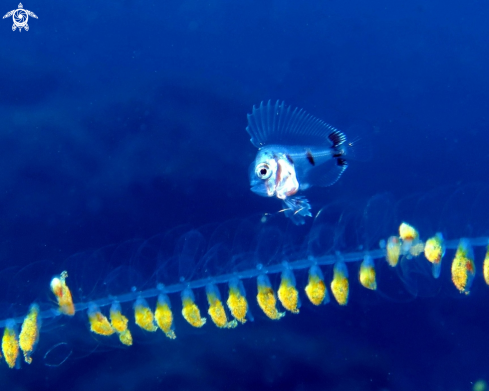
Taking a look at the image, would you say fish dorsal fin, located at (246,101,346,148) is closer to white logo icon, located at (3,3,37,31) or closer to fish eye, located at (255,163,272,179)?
fish eye, located at (255,163,272,179)

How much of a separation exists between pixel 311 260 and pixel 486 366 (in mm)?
3250

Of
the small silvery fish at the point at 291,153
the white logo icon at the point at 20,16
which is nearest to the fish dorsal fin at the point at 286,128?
the small silvery fish at the point at 291,153

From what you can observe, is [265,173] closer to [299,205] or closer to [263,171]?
[263,171]

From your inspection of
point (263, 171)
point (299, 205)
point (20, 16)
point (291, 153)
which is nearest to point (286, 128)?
point (291, 153)

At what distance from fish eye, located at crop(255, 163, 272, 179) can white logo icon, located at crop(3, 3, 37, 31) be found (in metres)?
4.54

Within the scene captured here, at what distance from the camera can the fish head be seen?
3939 millimetres

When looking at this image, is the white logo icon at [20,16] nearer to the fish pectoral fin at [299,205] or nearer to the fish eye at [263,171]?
the fish eye at [263,171]

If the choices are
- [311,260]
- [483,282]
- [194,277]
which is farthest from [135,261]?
[483,282]

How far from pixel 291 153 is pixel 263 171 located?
54cm

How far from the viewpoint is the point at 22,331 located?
4.74 m

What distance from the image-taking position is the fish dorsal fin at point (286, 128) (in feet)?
13.5

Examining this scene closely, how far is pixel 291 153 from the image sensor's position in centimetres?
420

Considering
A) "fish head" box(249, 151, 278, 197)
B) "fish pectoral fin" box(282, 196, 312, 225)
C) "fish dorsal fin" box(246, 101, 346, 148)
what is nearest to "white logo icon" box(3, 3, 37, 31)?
"fish dorsal fin" box(246, 101, 346, 148)

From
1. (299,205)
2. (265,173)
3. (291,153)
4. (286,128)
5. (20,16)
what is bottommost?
(299,205)
